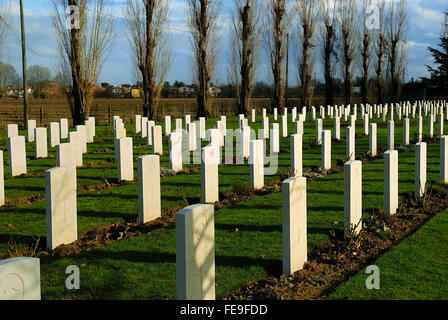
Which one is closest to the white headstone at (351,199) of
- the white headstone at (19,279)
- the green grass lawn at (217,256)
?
the green grass lawn at (217,256)

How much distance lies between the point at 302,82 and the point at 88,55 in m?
17.4

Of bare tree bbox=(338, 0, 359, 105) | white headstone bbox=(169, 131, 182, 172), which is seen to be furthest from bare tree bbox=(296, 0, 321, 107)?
white headstone bbox=(169, 131, 182, 172)

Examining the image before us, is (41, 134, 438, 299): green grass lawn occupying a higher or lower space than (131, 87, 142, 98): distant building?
lower

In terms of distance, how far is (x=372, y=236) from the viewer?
6457 millimetres

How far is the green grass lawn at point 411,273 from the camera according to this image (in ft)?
15.0

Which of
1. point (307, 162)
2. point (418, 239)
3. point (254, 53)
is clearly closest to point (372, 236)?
point (418, 239)

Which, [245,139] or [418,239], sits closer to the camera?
[418,239]

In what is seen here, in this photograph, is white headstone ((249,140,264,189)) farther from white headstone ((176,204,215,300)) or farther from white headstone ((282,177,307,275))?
white headstone ((176,204,215,300))

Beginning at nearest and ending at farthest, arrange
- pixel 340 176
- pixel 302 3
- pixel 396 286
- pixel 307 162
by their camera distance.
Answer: pixel 396 286, pixel 340 176, pixel 307 162, pixel 302 3

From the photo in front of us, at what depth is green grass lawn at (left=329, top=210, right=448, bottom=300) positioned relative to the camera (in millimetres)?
4562

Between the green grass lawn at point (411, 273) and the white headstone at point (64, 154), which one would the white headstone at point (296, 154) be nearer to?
the green grass lawn at point (411, 273)

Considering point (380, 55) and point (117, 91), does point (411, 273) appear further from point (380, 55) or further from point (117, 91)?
point (117, 91)

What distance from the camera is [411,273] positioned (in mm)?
5078
